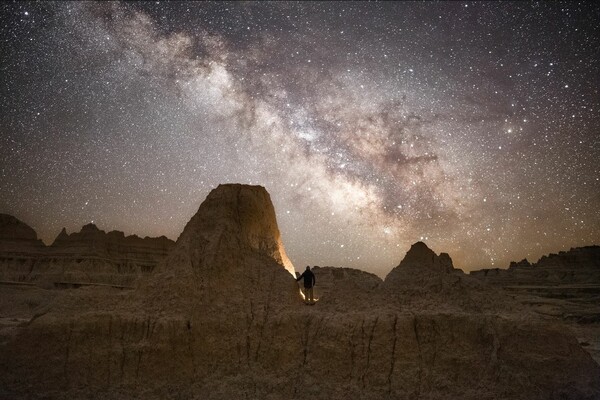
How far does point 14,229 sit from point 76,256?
1948 cm

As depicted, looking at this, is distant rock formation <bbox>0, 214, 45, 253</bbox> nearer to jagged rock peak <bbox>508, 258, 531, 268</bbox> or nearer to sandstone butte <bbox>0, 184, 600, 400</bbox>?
sandstone butte <bbox>0, 184, 600, 400</bbox>

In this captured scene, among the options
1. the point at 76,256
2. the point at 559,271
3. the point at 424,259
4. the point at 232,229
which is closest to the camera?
the point at 424,259

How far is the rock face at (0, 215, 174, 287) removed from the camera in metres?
76.5

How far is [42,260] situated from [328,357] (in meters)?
86.6

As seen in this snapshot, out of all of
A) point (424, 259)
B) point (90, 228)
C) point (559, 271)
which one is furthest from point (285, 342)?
point (559, 271)

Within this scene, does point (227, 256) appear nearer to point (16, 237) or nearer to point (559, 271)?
point (16, 237)

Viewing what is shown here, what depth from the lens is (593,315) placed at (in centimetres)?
5678

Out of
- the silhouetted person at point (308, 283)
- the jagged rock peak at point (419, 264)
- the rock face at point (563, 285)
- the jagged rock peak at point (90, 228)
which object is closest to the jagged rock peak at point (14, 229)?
the jagged rock peak at point (90, 228)

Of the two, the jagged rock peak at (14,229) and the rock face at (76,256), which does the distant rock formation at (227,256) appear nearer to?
the rock face at (76,256)

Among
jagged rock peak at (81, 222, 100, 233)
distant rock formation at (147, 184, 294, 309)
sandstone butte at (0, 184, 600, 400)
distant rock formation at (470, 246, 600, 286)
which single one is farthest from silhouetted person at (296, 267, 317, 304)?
jagged rock peak at (81, 222, 100, 233)

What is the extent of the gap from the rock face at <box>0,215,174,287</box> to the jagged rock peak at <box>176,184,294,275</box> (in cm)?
6033

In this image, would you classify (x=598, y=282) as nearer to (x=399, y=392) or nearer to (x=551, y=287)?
(x=551, y=287)

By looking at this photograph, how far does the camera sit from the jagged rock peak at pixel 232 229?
18.5m

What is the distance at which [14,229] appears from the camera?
297 ft
